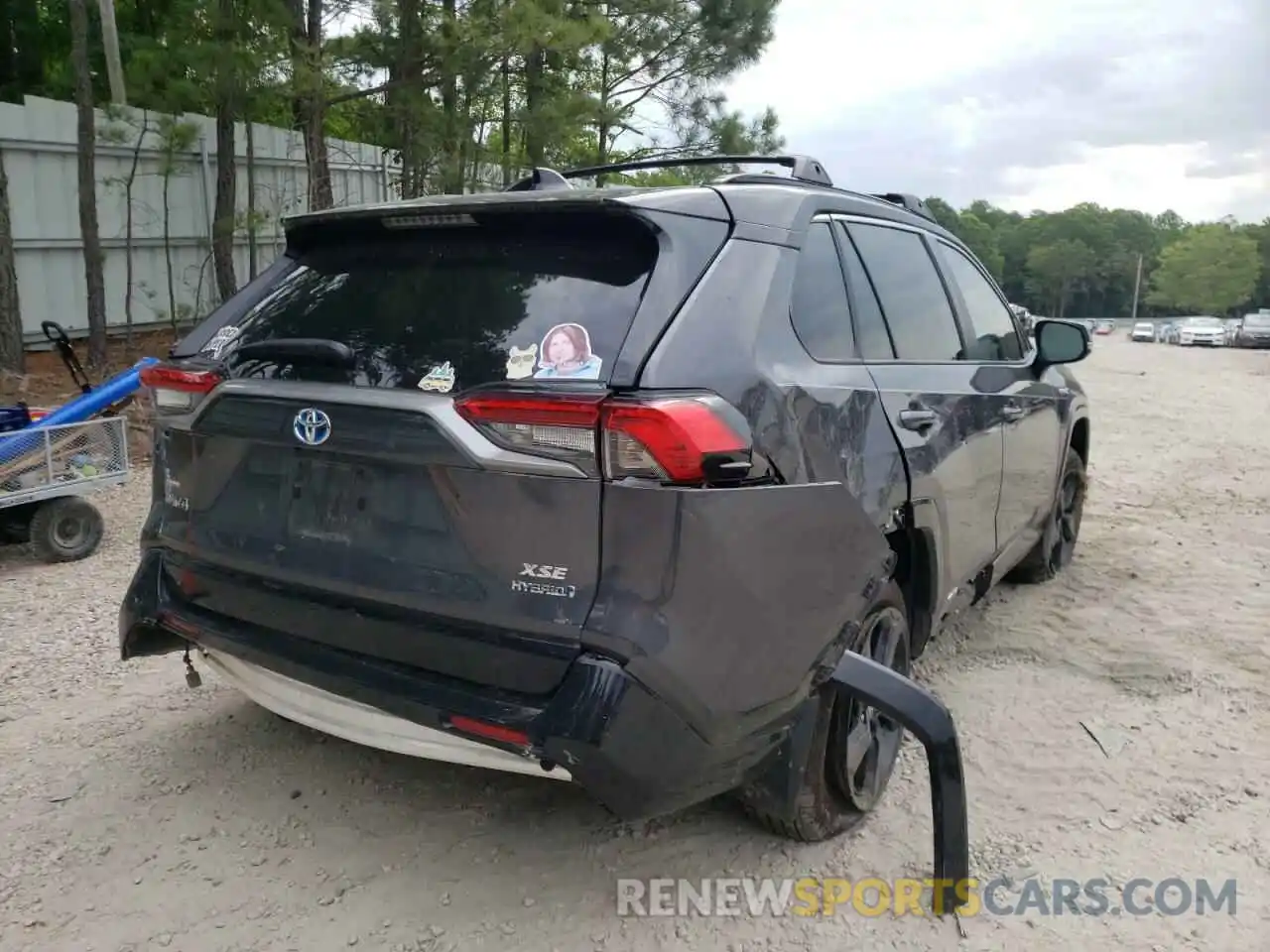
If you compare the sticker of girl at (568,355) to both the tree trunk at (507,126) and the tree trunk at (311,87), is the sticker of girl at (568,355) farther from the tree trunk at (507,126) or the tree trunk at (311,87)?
the tree trunk at (507,126)

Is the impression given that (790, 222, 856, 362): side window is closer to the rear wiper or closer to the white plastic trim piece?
the rear wiper

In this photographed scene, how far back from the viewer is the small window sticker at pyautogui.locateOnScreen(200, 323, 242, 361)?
2809 mm

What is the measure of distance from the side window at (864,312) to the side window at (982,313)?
0.86 m

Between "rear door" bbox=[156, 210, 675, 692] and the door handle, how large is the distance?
1086 mm

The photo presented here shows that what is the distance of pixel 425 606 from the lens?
2.32 m

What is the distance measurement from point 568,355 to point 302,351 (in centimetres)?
77

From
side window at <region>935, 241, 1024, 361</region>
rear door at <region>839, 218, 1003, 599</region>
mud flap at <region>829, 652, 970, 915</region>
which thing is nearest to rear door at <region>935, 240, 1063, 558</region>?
side window at <region>935, 241, 1024, 361</region>

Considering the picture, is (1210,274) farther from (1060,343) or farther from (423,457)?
(423,457)

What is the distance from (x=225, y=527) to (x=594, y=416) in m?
1.20

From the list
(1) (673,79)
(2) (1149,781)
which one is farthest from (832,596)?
(1) (673,79)

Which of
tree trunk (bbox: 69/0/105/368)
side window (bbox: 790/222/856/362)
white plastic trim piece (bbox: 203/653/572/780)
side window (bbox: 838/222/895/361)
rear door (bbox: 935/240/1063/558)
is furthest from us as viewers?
tree trunk (bbox: 69/0/105/368)

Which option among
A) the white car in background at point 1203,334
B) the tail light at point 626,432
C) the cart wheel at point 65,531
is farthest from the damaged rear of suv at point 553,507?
the white car in background at point 1203,334

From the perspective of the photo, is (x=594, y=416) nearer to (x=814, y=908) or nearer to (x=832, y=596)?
(x=832, y=596)

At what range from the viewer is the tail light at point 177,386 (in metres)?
2.73
